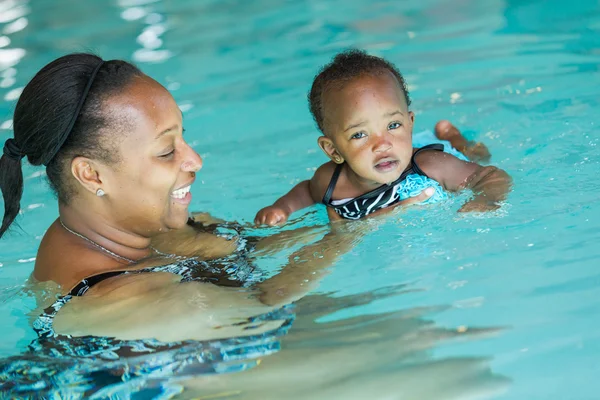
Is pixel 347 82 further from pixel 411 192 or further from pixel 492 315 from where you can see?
pixel 492 315

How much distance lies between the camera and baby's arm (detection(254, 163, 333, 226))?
3.97 meters

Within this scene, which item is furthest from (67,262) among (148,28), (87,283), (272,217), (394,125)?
(148,28)

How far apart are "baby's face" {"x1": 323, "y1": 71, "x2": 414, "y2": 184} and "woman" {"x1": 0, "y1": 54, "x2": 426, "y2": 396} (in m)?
0.78

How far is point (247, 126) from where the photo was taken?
5789mm

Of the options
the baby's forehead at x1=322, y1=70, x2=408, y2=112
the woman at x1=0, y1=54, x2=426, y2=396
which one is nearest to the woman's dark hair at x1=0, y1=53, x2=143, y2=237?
the woman at x1=0, y1=54, x2=426, y2=396

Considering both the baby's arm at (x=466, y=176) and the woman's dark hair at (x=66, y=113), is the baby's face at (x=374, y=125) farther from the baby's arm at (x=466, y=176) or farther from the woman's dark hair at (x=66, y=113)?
the woman's dark hair at (x=66, y=113)

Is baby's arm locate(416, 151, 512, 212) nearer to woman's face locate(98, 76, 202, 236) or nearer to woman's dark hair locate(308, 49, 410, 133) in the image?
woman's dark hair locate(308, 49, 410, 133)

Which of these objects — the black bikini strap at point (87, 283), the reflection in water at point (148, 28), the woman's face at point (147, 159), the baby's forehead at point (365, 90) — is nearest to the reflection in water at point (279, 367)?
the black bikini strap at point (87, 283)

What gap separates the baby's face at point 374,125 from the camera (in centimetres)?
369

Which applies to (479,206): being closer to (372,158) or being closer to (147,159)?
(372,158)

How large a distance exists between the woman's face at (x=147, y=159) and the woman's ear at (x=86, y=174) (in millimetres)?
33

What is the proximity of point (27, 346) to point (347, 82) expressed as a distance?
6.03ft

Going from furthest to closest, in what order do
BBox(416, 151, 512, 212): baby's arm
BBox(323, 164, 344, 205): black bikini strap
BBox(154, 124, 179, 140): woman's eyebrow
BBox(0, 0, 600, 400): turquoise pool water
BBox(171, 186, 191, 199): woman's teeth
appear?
BBox(323, 164, 344, 205): black bikini strap, BBox(416, 151, 512, 212): baby's arm, BBox(171, 186, 191, 199): woman's teeth, BBox(154, 124, 179, 140): woman's eyebrow, BBox(0, 0, 600, 400): turquoise pool water

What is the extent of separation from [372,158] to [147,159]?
3.99 feet
